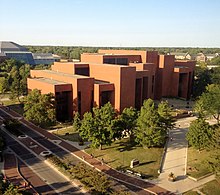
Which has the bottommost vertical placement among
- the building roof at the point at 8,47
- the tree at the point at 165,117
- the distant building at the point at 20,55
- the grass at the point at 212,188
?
the grass at the point at 212,188

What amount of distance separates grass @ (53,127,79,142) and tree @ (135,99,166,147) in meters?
12.4

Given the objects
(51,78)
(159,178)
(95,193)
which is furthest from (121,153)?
(51,78)

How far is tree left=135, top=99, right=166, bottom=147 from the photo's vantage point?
41750mm

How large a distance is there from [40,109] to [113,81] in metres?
17.5

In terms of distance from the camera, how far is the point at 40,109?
2069 inches

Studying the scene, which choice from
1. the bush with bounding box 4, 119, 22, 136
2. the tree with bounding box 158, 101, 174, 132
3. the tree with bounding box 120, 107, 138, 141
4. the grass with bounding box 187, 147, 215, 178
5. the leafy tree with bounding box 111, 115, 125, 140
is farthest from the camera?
the bush with bounding box 4, 119, 22, 136

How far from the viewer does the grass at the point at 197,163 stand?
34.9m

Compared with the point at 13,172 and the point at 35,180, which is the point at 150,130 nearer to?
the point at 35,180

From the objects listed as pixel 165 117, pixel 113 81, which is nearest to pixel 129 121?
pixel 165 117

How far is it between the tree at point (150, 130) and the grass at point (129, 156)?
1.56 metres

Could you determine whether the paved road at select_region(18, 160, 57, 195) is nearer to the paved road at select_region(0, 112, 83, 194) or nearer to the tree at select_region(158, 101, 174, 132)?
the paved road at select_region(0, 112, 83, 194)

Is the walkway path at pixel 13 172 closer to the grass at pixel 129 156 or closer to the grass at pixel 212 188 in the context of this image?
the grass at pixel 129 156

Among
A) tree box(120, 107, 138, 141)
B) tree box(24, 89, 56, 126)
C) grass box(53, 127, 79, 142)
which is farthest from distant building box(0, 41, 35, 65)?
tree box(120, 107, 138, 141)

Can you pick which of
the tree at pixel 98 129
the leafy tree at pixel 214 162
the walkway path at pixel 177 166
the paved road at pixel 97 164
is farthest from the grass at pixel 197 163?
the tree at pixel 98 129
